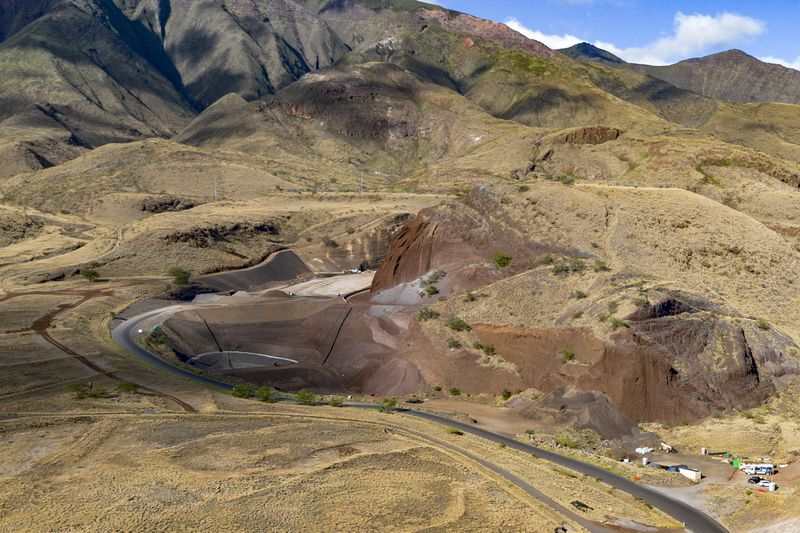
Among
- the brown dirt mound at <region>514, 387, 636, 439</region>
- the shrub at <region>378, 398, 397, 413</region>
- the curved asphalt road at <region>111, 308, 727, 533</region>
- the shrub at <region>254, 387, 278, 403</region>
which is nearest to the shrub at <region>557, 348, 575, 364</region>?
the brown dirt mound at <region>514, 387, 636, 439</region>

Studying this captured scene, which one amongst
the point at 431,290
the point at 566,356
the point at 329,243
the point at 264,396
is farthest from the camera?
the point at 329,243

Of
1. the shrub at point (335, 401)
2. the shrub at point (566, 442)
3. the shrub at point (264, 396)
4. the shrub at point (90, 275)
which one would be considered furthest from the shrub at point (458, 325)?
the shrub at point (90, 275)

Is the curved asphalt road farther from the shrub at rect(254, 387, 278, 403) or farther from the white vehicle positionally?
the white vehicle

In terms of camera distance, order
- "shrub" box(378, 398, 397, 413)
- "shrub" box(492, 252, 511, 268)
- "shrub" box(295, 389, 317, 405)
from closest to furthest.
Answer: "shrub" box(378, 398, 397, 413) < "shrub" box(295, 389, 317, 405) < "shrub" box(492, 252, 511, 268)

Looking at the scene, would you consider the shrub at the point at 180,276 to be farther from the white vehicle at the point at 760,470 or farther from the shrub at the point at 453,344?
the white vehicle at the point at 760,470

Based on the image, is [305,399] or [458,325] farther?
[458,325]

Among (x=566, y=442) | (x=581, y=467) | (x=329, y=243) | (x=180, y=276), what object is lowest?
(x=581, y=467)

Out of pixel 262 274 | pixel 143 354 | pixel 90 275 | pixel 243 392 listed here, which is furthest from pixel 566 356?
pixel 90 275

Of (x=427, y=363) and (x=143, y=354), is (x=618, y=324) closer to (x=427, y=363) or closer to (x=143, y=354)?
(x=427, y=363)
